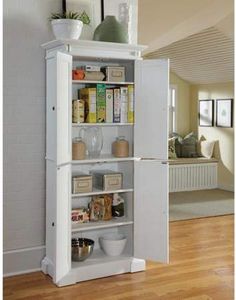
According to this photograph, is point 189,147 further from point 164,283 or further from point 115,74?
point 164,283

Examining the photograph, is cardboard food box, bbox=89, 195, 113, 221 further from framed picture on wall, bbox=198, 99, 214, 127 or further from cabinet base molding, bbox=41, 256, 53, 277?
framed picture on wall, bbox=198, 99, 214, 127

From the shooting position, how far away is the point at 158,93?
356cm

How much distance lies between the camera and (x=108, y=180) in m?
3.67

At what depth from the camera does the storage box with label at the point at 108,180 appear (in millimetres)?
3660

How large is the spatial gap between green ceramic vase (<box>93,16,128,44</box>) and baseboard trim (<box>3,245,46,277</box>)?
66.4 inches

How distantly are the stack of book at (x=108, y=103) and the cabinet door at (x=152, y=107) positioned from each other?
9 cm

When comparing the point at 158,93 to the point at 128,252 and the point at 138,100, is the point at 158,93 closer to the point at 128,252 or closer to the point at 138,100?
the point at 138,100

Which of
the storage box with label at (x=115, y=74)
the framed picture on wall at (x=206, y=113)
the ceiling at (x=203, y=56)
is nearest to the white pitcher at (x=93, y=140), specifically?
the storage box with label at (x=115, y=74)

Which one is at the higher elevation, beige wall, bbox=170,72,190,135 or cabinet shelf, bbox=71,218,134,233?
beige wall, bbox=170,72,190,135

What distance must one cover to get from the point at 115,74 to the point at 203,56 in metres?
3.71

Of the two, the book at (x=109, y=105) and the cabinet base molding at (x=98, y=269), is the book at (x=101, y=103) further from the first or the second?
the cabinet base molding at (x=98, y=269)

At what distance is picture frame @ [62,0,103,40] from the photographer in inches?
144

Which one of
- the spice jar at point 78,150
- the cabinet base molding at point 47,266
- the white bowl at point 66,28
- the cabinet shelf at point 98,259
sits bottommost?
the cabinet base molding at point 47,266

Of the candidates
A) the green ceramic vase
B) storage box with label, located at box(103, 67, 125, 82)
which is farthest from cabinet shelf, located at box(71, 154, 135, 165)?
the green ceramic vase
